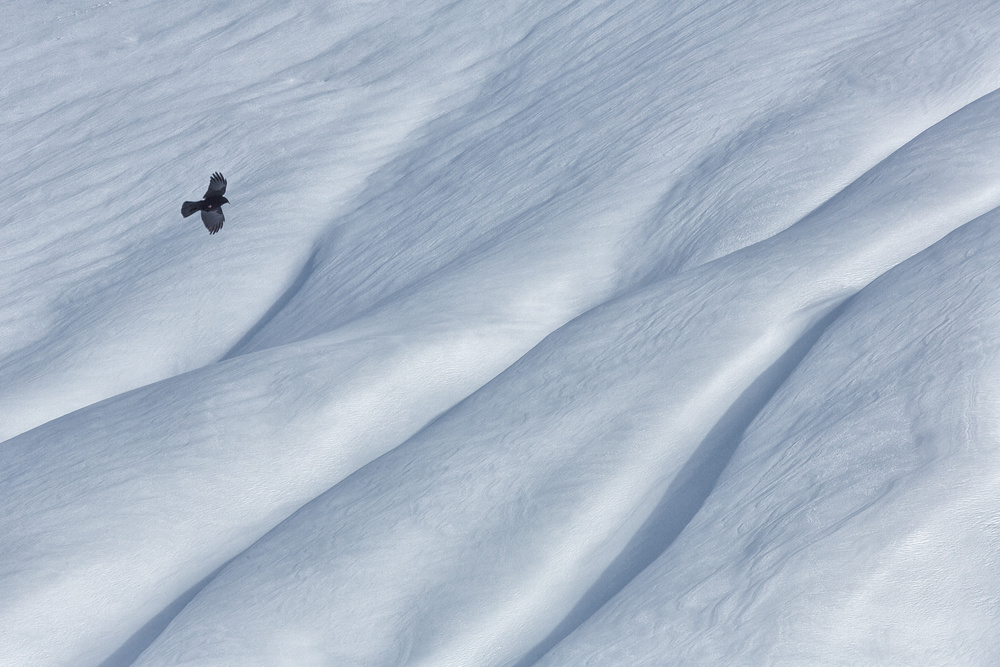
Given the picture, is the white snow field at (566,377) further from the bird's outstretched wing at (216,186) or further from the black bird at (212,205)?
the bird's outstretched wing at (216,186)

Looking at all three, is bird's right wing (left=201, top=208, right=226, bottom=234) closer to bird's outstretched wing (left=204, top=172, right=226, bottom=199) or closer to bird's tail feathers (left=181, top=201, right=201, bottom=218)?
bird's outstretched wing (left=204, top=172, right=226, bottom=199)

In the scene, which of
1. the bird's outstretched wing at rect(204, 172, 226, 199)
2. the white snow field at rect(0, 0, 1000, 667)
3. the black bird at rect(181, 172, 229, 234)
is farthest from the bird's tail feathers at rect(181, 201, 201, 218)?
the white snow field at rect(0, 0, 1000, 667)

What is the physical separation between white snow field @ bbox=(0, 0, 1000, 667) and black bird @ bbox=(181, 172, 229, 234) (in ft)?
3.14

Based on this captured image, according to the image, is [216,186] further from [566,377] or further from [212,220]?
[566,377]

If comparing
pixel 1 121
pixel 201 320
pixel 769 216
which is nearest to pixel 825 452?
pixel 769 216

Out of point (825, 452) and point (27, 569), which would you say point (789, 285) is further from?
point (27, 569)

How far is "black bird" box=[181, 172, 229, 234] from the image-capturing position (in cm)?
602

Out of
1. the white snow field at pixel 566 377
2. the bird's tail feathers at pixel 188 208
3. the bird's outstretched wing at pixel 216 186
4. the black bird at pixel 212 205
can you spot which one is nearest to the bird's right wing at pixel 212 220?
the black bird at pixel 212 205

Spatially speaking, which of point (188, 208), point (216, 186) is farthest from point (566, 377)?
point (216, 186)

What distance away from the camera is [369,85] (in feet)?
34.7

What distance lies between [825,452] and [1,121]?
10.8m

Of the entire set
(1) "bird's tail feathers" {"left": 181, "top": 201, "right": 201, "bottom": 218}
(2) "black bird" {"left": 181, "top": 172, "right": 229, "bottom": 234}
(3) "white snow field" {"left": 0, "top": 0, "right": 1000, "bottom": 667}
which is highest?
(2) "black bird" {"left": 181, "top": 172, "right": 229, "bottom": 234}

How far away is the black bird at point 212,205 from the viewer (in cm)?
602

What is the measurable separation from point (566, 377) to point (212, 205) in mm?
2588
